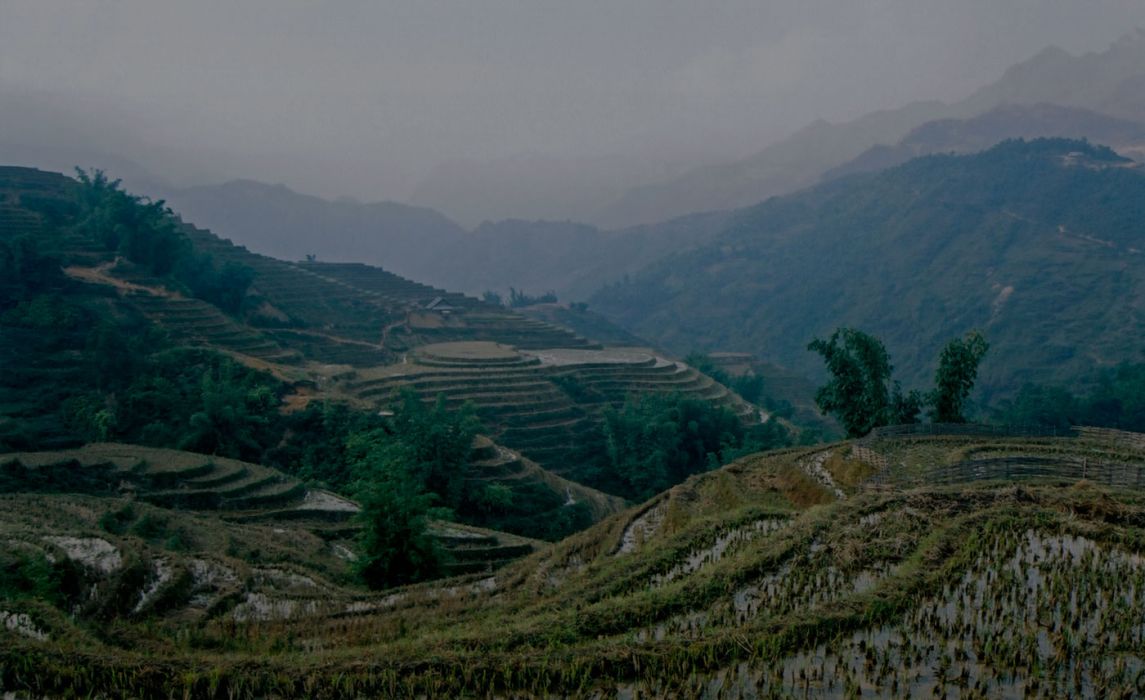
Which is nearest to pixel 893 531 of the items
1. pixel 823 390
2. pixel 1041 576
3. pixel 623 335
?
pixel 1041 576

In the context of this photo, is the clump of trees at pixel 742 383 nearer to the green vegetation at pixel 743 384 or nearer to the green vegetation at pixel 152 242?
the green vegetation at pixel 743 384

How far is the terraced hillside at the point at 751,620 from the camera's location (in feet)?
17.6

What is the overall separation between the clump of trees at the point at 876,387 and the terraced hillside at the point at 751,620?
686 cm

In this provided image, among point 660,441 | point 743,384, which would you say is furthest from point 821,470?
point 743,384

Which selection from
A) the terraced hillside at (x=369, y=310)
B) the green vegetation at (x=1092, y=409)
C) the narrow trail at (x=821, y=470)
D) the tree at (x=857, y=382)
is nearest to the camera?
the narrow trail at (x=821, y=470)

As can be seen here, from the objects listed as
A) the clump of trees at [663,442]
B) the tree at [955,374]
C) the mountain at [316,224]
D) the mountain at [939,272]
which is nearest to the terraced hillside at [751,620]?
the tree at [955,374]

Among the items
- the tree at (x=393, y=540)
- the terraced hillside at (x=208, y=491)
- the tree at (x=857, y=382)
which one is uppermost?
the tree at (x=857, y=382)

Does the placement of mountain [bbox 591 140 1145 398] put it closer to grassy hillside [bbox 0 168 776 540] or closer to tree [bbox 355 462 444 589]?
grassy hillside [bbox 0 168 776 540]

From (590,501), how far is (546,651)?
20818 millimetres

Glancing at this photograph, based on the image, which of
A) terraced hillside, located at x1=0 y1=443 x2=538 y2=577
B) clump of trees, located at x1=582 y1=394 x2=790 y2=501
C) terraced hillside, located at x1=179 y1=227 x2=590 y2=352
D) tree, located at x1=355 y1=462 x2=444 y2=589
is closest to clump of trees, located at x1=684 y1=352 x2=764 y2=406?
terraced hillside, located at x1=179 y1=227 x2=590 y2=352

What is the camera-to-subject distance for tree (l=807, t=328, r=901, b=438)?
64.0 feet

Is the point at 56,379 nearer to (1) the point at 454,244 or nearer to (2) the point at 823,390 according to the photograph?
(2) the point at 823,390

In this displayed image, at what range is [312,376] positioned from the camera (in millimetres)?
30375

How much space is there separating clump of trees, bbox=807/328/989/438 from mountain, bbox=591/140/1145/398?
3710cm
